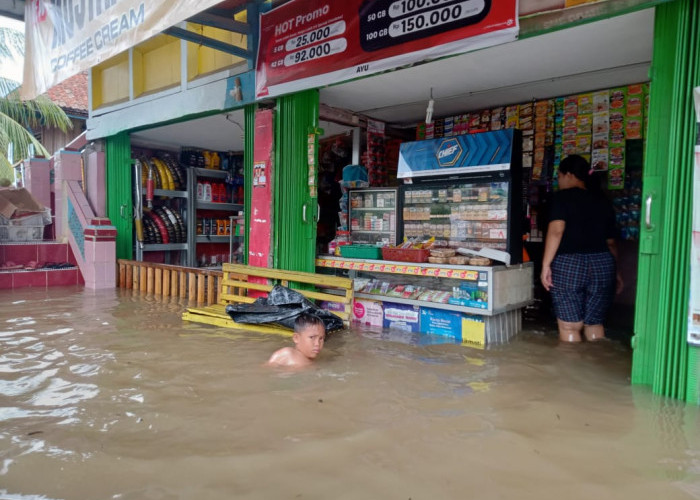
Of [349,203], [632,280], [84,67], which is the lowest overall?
[632,280]

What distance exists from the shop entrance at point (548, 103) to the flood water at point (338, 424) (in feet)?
7.76

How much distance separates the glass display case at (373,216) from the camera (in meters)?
6.48

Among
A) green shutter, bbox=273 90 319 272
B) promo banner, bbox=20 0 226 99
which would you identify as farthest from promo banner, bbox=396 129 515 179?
promo banner, bbox=20 0 226 99

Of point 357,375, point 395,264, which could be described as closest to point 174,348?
point 357,375

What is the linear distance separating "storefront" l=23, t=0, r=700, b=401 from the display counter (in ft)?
0.31

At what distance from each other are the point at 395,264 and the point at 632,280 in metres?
4.08

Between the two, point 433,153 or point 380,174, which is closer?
point 433,153

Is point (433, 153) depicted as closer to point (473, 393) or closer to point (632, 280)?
point (473, 393)

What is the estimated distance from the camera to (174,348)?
489 cm

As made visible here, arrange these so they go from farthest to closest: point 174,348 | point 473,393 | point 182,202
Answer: point 182,202
point 174,348
point 473,393

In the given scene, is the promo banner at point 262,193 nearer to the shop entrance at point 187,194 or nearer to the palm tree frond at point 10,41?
the shop entrance at point 187,194

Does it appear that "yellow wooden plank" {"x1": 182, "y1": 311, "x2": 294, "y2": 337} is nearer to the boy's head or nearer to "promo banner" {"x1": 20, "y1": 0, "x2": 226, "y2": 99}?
the boy's head

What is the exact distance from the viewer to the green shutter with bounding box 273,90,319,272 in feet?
20.9

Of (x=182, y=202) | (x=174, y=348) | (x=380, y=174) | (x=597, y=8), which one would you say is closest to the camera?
(x=597, y=8)
